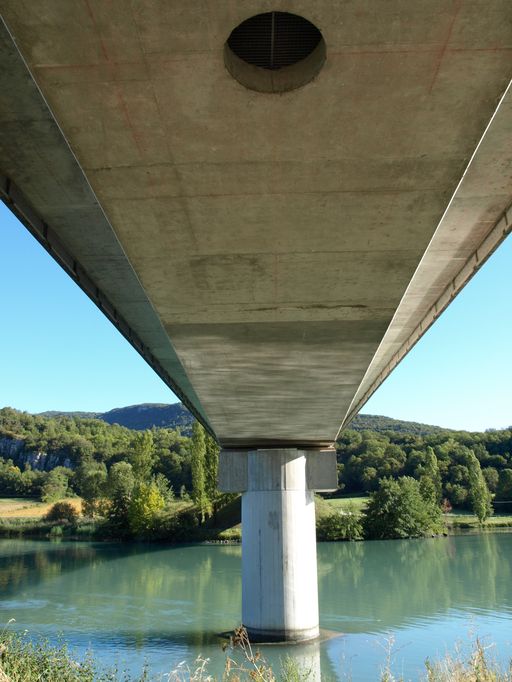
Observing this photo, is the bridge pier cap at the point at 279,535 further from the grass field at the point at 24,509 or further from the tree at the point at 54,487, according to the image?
the tree at the point at 54,487

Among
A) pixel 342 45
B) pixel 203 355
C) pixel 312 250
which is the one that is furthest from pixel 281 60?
pixel 203 355

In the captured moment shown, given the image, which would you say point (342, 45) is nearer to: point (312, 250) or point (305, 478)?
point (312, 250)

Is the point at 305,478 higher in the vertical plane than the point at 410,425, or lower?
lower

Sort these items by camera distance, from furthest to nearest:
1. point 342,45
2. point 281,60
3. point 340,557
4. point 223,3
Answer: point 340,557 → point 281,60 → point 342,45 → point 223,3

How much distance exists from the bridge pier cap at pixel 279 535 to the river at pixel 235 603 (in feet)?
2.91

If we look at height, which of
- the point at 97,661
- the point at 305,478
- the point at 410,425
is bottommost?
the point at 97,661

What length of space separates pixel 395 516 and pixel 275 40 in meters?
52.7

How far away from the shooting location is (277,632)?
16750 millimetres

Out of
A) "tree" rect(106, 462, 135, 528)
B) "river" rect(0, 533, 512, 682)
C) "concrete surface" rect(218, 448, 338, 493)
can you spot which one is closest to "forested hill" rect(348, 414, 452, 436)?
"tree" rect(106, 462, 135, 528)

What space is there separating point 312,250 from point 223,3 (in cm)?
340

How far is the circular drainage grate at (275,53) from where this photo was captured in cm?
404

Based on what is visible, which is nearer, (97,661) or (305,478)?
(97,661)

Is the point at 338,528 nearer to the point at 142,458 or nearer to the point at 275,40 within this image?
the point at 142,458

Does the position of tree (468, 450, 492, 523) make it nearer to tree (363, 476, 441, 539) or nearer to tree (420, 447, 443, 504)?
tree (420, 447, 443, 504)
